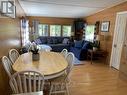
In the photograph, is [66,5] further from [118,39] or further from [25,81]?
[25,81]

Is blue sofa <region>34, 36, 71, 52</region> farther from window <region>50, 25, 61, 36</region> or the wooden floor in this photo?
the wooden floor

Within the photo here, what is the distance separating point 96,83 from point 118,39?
6.93 ft

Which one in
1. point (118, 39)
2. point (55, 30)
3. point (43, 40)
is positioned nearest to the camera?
point (118, 39)

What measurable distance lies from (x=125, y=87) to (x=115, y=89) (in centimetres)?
33

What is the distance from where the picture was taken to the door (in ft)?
14.8

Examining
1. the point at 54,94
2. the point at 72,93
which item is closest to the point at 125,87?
the point at 72,93

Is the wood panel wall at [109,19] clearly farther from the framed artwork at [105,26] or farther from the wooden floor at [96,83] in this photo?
the wooden floor at [96,83]

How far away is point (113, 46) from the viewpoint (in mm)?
4969

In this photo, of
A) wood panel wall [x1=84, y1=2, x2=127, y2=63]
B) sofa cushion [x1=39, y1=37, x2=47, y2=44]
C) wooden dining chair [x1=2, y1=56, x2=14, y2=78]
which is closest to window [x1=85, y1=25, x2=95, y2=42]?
wood panel wall [x1=84, y1=2, x2=127, y2=63]

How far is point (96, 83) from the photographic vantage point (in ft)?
11.4

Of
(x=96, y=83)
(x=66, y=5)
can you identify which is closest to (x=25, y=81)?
(x=96, y=83)

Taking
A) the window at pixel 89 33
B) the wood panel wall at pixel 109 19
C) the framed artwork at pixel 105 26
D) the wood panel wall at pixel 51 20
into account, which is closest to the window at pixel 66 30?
the wood panel wall at pixel 51 20

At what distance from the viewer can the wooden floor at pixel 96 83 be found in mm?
2998

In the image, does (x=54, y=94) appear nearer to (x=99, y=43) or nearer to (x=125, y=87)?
(x=125, y=87)
